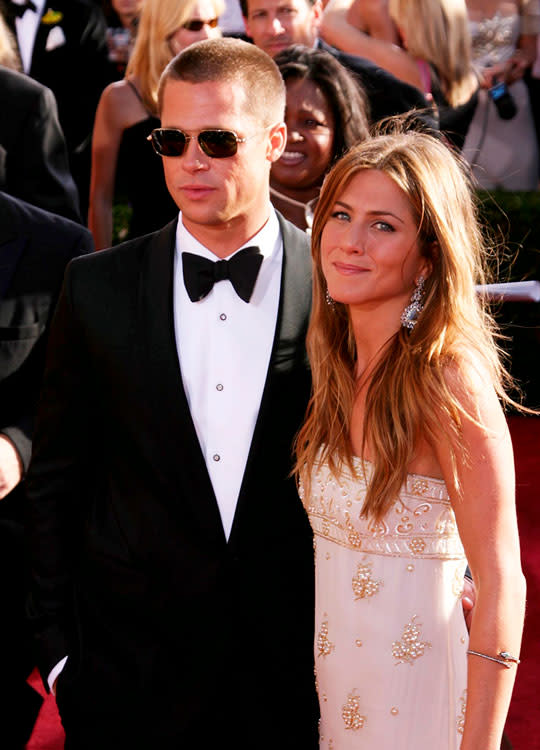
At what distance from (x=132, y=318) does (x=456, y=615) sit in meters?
0.93

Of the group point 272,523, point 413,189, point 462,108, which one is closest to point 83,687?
point 272,523

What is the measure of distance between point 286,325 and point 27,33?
13.6ft

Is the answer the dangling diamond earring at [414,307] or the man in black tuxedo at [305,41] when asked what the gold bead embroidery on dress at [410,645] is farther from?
the man in black tuxedo at [305,41]

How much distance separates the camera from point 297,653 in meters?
2.34

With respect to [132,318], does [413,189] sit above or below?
above

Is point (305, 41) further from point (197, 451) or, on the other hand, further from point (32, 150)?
point (197, 451)

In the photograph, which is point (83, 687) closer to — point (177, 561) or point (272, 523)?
point (177, 561)

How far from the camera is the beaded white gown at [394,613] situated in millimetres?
2109

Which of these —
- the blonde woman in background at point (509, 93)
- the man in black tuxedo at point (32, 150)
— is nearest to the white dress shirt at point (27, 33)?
the man in black tuxedo at point (32, 150)

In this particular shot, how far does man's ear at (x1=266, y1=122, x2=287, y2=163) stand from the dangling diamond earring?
55 cm

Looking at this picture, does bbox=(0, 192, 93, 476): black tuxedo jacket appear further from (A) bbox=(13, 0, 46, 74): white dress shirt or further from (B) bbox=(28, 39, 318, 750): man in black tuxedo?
(A) bbox=(13, 0, 46, 74): white dress shirt

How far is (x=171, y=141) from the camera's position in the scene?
2342 millimetres

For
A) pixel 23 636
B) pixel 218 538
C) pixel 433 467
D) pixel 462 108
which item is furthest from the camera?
pixel 462 108

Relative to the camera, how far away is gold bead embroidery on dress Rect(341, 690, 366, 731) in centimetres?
218
